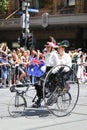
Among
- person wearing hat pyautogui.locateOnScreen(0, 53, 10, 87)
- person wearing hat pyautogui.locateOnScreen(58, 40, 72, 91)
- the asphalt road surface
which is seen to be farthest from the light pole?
person wearing hat pyautogui.locateOnScreen(58, 40, 72, 91)

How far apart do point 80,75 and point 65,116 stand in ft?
32.6

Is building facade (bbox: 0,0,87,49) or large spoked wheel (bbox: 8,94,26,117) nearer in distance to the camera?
large spoked wheel (bbox: 8,94,26,117)

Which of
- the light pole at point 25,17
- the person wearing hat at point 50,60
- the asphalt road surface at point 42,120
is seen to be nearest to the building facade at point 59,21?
the light pole at point 25,17

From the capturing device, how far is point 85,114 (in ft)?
36.2

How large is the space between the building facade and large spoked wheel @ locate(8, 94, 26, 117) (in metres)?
23.9

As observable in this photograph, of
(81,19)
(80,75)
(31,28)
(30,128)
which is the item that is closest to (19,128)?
(30,128)

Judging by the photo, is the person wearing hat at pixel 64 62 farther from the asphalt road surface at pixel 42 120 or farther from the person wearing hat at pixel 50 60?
the asphalt road surface at pixel 42 120

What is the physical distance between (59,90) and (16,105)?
1.03 meters

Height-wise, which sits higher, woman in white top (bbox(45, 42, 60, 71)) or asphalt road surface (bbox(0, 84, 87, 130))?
woman in white top (bbox(45, 42, 60, 71))

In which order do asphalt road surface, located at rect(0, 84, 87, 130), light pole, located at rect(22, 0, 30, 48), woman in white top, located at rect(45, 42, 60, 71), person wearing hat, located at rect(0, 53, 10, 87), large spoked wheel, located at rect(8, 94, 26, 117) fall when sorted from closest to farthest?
1. asphalt road surface, located at rect(0, 84, 87, 130)
2. large spoked wheel, located at rect(8, 94, 26, 117)
3. woman in white top, located at rect(45, 42, 60, 71)
4. person wearing hat, located at rect(0, 53, 10, 87)
5. light pole, located at rect(22, 0, 30, 48)

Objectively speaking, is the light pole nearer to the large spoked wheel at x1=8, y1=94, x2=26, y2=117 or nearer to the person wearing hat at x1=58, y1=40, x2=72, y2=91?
the person wearing hat at x1=58, y1=40, x2=72, y2=91

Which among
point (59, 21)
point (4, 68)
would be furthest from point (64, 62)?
point (59, 21)

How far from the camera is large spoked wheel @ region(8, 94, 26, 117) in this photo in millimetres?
10562

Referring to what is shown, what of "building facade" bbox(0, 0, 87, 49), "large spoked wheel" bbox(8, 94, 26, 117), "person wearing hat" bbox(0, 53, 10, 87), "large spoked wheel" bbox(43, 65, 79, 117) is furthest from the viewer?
"building facade" bbox(0, 0, 87, 49)
